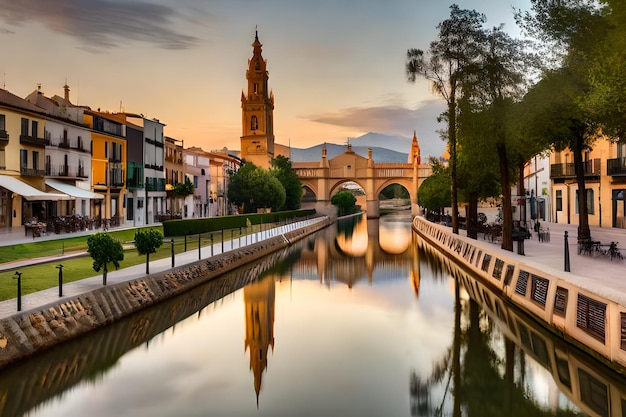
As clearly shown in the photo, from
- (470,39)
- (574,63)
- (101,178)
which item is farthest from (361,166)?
(574,63)

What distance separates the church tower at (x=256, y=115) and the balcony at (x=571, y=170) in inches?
2748

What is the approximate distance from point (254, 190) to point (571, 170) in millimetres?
40041

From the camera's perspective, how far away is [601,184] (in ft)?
128

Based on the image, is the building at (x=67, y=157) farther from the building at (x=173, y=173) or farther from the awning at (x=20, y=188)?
the building at (x=173, y=173)

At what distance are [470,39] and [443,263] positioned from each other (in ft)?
44.8

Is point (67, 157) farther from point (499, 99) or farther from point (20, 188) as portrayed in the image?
point (499, 99)

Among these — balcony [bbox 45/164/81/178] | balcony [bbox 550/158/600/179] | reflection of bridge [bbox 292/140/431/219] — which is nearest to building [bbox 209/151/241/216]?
reflection of bridge [bbox 292/140/431/219]

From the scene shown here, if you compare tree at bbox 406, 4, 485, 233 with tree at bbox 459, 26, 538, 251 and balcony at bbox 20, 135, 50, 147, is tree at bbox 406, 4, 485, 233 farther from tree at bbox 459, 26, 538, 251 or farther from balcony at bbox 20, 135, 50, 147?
balcony at bbox 20, 135, 50, 147

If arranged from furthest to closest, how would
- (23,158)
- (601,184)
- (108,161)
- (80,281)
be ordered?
(108,161)
(601,184)
(23,158)
(80,281)

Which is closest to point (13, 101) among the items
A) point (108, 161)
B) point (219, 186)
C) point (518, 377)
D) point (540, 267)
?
point (108, 161)

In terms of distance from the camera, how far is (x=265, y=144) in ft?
359

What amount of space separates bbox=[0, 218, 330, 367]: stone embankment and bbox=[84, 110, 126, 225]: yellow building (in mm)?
23900

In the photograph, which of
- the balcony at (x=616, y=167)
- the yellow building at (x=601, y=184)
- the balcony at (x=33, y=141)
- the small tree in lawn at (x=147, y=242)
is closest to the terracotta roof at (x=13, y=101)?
the balcony at (x=33, y=141)

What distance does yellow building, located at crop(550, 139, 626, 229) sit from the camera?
3684 cm
